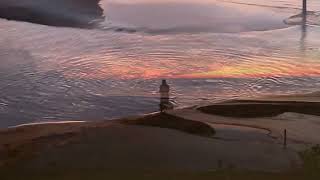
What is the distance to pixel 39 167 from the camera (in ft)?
20.1

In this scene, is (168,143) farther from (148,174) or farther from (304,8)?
(304,8)

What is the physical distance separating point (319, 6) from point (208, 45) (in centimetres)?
531

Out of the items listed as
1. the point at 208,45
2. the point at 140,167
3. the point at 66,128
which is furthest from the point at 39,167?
the point at 208,45

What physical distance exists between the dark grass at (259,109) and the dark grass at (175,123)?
1.93 ft

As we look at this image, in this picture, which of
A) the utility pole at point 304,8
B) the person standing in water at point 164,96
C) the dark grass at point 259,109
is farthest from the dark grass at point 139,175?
the utility pole at point 304,8

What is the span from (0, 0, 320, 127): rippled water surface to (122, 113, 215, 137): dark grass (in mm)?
580

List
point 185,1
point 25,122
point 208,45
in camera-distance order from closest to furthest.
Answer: point 25,122
point 208,45
point 185,1

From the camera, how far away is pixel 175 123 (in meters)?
7.52

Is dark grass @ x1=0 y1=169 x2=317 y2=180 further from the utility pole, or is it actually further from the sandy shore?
the utility pole

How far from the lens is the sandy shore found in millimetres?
6219

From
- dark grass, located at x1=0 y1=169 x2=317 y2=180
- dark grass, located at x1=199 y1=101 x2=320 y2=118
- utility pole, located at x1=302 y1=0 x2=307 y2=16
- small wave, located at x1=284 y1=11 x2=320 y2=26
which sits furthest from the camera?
utility pole, located at x1=302 y1=0 x2=307 y2=16

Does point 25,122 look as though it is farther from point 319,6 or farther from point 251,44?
point 319,6

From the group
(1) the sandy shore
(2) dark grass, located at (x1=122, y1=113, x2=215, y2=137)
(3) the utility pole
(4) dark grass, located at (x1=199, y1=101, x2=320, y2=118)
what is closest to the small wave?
(3) the utility pole

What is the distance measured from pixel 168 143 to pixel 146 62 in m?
3.98
